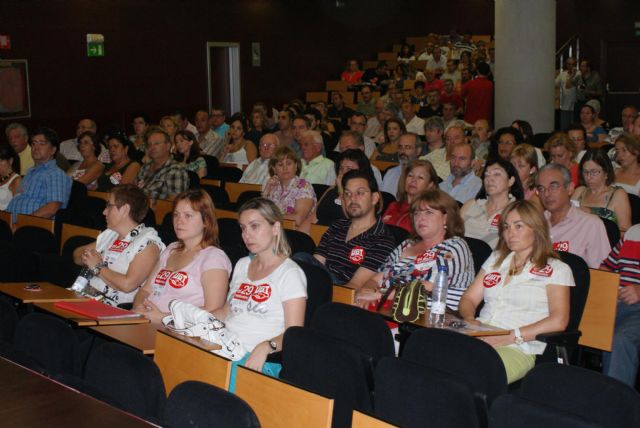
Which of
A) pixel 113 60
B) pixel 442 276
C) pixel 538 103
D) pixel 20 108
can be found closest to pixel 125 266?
pixel 442 276

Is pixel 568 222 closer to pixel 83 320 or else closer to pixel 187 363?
pixel 187 363

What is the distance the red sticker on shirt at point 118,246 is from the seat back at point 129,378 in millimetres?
1918

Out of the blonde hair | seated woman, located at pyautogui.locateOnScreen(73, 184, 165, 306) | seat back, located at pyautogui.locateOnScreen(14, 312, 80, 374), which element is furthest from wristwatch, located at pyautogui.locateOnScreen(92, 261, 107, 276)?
the blonde hair

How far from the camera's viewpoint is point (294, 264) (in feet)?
13.6

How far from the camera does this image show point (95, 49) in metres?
14.0

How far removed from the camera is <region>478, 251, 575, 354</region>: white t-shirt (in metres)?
4.05

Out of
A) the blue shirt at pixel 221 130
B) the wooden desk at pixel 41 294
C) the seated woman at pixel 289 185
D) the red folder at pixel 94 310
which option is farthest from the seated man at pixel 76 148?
the red folder at pixel 94 310

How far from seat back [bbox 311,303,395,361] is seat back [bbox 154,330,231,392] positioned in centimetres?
70

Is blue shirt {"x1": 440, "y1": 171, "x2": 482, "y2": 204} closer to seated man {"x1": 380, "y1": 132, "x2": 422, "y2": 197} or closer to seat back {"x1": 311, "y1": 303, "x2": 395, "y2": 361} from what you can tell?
seated man {"x1": 380, "y1": 132, "x2": 422, "y2": 197}

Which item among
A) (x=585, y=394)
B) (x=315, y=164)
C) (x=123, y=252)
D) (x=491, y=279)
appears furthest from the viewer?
(x=315, y=164)

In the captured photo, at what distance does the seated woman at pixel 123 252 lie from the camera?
4.88 metres

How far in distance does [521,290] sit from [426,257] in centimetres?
63

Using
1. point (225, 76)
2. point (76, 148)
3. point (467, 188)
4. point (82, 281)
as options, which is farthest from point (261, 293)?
point (225, 76)

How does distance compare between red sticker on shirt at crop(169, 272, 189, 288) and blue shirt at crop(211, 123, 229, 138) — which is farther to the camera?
blue shirt at crop(211, 123, 229, 138)
